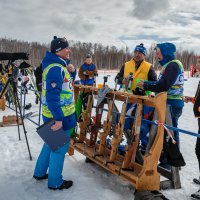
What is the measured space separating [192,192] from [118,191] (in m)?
0.99

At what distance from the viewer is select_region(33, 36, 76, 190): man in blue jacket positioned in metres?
3.46

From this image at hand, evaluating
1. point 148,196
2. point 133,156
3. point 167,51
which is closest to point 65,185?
point 133,156

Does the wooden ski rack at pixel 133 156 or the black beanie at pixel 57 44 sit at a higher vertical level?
the black beanie at pixel 57 44

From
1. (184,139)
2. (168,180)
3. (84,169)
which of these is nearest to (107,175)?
(84,169)

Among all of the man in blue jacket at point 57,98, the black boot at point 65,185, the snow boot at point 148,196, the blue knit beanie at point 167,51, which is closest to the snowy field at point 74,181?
the black boot at point 65,185

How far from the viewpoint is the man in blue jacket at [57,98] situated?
3463 millimetres

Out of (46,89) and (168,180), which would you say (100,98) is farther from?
(168,180)

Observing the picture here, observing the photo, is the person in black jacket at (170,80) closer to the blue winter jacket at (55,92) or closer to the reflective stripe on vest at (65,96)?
the reflective stripe on vest at (65,96)

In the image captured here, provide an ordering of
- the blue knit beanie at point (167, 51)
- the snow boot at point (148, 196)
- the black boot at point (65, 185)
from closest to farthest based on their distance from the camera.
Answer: the snow boot at point (148, 196), the black boot at point (65, 185), the blue knit beanie at point (167, 51)

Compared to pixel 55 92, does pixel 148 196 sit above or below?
below

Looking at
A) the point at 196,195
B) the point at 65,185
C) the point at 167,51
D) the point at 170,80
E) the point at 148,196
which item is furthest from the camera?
the point at 167,51

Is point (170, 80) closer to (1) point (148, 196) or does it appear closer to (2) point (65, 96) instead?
(2) point (65, 96)

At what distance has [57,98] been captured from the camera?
3.46 meters

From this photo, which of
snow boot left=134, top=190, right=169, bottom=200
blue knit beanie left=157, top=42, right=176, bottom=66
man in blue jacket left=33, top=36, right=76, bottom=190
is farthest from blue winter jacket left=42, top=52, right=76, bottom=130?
blue knit beanie left=157, top=42, right=176, bottom=66
